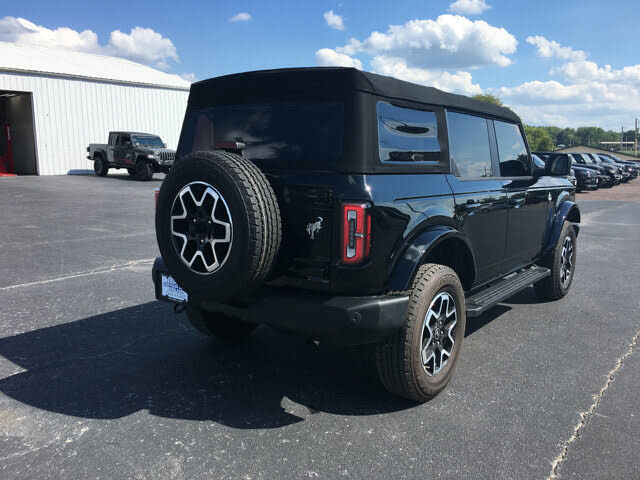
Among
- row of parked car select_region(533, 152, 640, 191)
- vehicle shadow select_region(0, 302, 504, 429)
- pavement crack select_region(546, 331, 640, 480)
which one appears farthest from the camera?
row of parked car select_region(533, 152, 640, 191)

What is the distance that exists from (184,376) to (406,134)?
2201 mm

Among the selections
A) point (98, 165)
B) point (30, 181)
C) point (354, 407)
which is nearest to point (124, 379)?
point (354, 407)

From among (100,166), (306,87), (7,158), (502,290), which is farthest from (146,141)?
(306,87)

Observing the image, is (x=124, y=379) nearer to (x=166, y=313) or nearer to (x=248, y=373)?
(x=248, y=373)

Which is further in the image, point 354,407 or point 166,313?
point 166,313

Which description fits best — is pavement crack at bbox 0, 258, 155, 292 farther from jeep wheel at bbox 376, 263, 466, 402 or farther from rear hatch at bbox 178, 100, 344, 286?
jeep wheel at bbox 376, 263, 466, 402

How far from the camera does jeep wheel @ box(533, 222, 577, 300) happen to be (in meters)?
5.35

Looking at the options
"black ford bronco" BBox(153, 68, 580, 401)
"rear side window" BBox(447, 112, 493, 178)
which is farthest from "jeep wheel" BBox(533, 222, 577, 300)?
"black ford bronco" BBox(153, 68, 580, 401)

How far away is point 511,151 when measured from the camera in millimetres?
4703

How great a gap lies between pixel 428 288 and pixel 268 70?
5.48 feet

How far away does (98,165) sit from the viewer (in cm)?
2442

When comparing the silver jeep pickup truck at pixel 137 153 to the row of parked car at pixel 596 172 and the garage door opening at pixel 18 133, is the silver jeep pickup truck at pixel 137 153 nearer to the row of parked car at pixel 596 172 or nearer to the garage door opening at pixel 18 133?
the garage door opening at pixel 18 133

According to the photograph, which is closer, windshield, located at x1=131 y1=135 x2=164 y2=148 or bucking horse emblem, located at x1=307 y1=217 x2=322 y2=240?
bucking horse emblem, located at x1=307 y1=217 x2=322 y2=240

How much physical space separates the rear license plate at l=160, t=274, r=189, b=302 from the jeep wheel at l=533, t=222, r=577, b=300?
3.85 m
